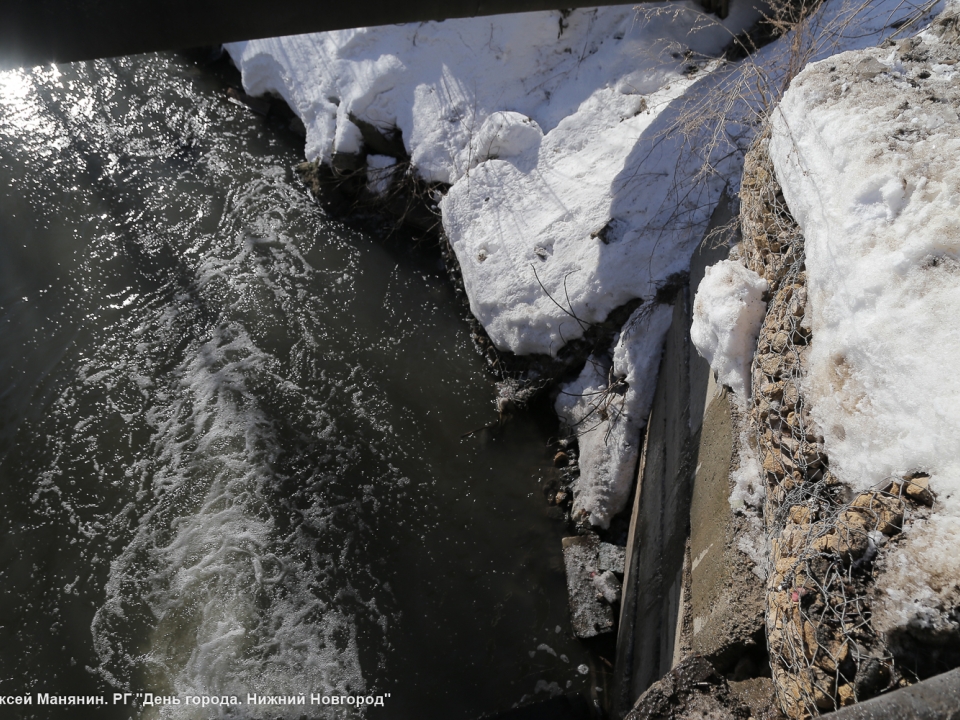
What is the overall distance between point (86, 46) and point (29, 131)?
5.21 meters

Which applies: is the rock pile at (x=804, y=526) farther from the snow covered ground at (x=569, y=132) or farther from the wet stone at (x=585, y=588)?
the wet stone at (x=585, y=588)

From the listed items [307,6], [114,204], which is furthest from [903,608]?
[114,204]

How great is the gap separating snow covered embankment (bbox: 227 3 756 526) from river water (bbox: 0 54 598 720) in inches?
25.2

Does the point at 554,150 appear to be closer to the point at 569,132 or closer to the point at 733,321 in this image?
the point at 569,132

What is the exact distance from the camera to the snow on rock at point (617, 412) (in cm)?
425

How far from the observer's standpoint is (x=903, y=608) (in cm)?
162

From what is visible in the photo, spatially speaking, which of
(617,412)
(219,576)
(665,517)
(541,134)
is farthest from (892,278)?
(219,576)

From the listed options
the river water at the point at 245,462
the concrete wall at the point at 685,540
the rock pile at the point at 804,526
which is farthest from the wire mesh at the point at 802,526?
the river water at the point at 245,462

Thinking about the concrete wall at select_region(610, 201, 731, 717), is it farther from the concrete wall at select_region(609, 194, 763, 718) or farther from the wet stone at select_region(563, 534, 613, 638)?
the wet stone at select_region(563, 534, 613, 638)

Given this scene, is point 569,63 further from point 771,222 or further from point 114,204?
point 114,204

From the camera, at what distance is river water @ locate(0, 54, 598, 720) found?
13.1 ft

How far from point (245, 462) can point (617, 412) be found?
292 cm

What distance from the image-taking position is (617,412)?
438 cm

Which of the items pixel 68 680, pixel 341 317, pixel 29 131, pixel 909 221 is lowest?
pixel 68 680
